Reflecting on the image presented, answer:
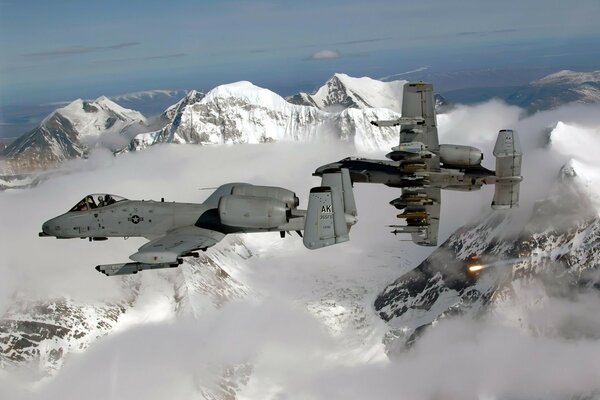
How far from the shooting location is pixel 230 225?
4228 cm

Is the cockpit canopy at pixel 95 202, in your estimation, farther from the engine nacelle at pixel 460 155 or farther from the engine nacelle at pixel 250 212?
the engine nacelle at pixel 460 155

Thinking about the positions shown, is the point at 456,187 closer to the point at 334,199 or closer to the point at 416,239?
the point at 416,239

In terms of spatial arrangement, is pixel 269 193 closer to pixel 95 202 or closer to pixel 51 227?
pixel 95 202

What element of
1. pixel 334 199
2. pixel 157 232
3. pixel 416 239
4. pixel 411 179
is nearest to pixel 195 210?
pixel 157 232

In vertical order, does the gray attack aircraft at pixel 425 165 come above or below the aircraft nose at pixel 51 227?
above

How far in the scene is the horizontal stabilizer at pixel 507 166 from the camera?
162ft

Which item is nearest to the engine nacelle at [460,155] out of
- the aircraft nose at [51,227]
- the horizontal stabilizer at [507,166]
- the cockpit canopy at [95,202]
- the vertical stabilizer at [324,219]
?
the horizontal stabilizer at [507,166]

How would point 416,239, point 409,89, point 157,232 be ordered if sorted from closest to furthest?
1. point 157,232
2. point 409,89
3. point 416,239

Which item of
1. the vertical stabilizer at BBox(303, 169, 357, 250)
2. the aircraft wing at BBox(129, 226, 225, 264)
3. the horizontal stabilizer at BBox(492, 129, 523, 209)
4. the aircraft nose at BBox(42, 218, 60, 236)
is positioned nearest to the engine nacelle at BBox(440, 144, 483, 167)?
the horizontal stabilizer at BBox(492, 129, 523, 209)

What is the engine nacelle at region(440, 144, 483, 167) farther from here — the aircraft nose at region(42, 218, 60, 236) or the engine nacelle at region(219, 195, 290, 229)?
the aircraft nose at region(42, 218, 60, 236)

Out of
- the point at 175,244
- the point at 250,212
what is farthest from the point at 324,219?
the point at 175,244

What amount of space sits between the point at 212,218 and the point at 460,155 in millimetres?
21978

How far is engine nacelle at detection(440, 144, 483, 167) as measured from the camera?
162ft

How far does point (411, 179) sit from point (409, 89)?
774cm
